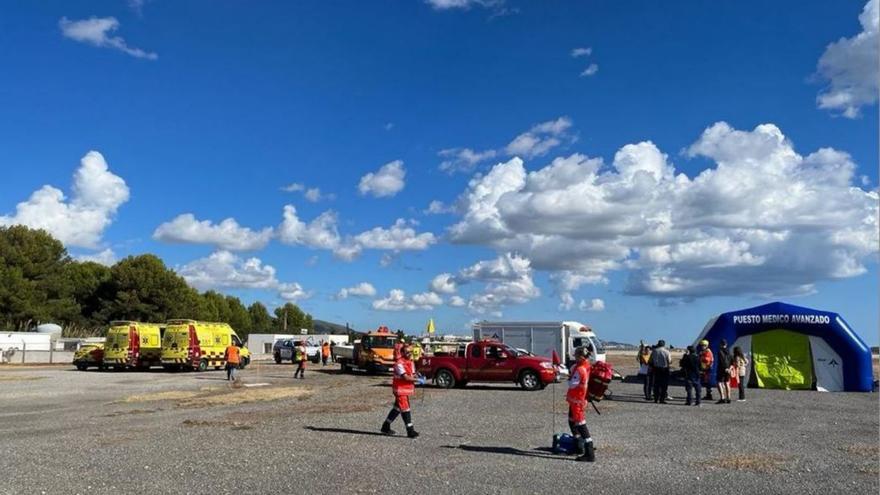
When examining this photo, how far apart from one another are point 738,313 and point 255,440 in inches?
810

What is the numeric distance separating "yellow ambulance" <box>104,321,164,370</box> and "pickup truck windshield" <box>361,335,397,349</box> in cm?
1147

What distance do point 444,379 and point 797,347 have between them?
13.1 m

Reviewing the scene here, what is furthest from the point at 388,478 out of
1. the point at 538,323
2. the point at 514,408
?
the point at 538,323

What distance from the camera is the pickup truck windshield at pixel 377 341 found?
112ft

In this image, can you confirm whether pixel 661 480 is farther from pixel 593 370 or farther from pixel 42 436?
pixel 42 436

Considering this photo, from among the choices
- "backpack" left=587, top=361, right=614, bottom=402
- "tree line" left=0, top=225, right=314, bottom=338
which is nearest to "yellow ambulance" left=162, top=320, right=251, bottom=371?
"backpack" left=587, top=361, right=614, bottom=402

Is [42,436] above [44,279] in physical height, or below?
below

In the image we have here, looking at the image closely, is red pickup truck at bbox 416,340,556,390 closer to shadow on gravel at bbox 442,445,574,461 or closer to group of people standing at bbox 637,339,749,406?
group of people standing at bbox 637,339,749,406

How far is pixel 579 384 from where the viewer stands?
11.0 m

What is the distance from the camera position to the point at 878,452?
39.2 ft

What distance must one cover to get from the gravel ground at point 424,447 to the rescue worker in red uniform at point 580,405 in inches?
10.4

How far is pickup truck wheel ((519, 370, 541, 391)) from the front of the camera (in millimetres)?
24953

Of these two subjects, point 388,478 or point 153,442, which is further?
point 153,442

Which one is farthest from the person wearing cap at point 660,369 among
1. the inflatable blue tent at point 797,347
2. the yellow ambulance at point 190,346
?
the yellow ambulance at point 190,346
